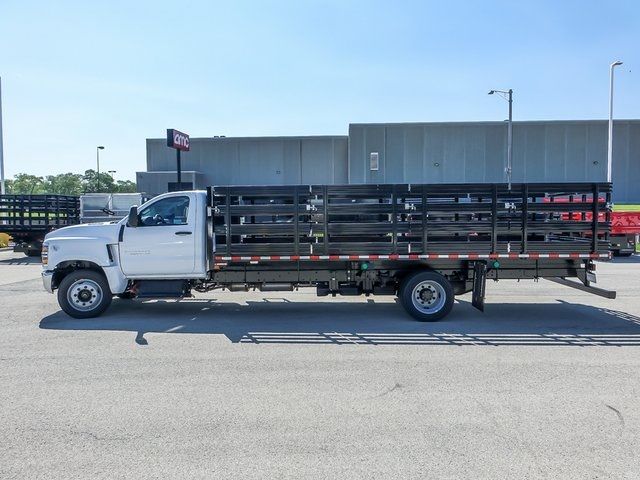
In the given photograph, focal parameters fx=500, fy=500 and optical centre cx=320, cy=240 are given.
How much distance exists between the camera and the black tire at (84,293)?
8336 millimetres

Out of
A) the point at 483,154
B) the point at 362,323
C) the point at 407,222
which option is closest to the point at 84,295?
the point at 362,323

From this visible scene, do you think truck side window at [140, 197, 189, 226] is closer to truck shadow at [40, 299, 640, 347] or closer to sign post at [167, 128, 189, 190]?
truck shadow at [40, 299, 640, 347]

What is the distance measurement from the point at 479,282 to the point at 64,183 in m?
114

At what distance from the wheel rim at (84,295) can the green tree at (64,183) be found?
99193mm

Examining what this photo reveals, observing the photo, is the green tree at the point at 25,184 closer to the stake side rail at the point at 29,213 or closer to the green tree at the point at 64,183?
the green tree at the point at 64,183

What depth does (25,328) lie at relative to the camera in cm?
775

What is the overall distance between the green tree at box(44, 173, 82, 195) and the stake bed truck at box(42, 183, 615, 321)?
327 ft

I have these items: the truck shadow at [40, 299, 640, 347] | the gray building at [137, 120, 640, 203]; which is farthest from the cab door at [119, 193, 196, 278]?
the gray building at [137, 120, 640, 203]

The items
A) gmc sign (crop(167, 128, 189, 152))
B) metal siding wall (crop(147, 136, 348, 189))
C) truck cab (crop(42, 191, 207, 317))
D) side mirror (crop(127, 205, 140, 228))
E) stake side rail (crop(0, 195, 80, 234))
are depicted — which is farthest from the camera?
metal siding wall (crop(147, 136, 348, 189))

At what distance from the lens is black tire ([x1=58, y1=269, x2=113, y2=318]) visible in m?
8.34

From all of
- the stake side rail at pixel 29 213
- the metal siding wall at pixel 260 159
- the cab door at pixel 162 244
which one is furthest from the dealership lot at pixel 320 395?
the metal siding wall at pixel 260 159

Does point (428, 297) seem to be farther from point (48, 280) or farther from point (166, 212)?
point (48, 280)

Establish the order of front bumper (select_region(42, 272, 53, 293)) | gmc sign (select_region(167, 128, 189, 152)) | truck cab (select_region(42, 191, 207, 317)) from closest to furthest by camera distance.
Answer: truck cab (select_region(42, 191, 207, 317)), front bumper (select_region(42, 272, 53, 293)), gmc sign (select_region(167, 128, 189, 152))

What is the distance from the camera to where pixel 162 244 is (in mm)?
8312
